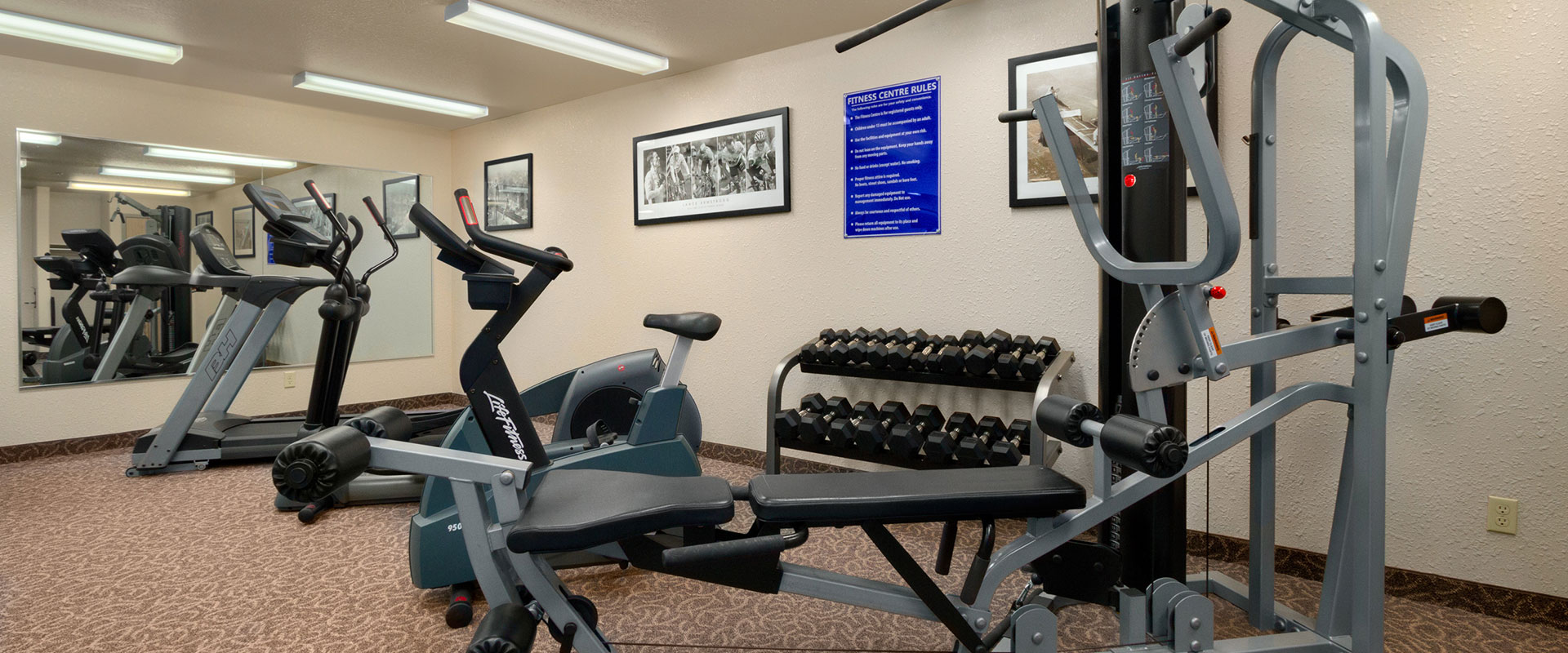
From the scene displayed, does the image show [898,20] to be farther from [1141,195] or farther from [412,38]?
[412,38]

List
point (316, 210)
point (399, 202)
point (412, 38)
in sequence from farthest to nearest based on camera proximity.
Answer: point (399, 202)
point (316, 210)
point (412, 38)

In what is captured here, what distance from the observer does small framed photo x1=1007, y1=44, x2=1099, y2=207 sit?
9.56ft

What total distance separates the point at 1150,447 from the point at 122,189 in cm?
571

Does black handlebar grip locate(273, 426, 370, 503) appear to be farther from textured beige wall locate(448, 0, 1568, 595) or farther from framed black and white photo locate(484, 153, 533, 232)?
framed black and white photo locate(484, 153, 533, 232)

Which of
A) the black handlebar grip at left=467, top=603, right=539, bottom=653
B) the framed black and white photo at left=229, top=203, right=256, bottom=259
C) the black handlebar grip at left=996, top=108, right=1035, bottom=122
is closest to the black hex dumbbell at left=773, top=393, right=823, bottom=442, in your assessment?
the black handlebar grip at left=996, top=108, right=1035, bottom=122

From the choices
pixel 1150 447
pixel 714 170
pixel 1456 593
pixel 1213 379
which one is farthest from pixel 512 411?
→ pixel 1456 593

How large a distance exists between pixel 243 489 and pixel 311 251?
121 centimetres

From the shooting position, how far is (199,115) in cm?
472

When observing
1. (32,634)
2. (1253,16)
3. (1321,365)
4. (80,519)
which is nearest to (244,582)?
(32,634)

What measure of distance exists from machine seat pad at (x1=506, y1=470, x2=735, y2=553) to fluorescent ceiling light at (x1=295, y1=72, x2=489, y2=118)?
4001 millimetres

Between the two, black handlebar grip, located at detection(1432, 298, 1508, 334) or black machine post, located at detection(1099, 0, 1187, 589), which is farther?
black machine post, located at detection(1099, 0, 1187, 589)

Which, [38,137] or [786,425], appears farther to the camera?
[38,137]

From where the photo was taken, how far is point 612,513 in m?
1.43

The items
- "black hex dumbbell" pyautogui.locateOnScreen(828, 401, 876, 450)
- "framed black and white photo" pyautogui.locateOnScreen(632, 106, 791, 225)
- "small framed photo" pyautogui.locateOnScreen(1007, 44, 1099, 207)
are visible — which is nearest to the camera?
"small framed photo" pyautogui.locateOnScreen(1007, 44, 1099, 207)
